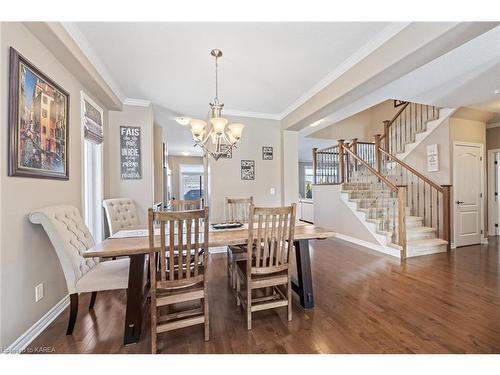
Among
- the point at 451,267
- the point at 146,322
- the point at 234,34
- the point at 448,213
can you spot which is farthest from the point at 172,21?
the point at 448,213

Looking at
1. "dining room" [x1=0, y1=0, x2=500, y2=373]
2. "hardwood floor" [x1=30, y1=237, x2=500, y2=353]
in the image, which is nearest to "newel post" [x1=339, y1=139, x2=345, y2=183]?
"dining room" [x1=0, y1=0, x2=500, y2=373]

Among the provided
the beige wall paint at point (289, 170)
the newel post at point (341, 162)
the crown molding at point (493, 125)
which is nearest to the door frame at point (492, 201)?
the crown molding at point (493, 125)

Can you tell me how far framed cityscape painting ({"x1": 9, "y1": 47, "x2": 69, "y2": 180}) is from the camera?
64.2 inches

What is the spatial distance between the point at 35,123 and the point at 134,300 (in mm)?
1670

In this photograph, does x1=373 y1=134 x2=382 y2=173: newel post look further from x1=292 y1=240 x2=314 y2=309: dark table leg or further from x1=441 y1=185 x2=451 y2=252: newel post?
x1=292 y1=240 x2=314 y2=309: dark table leg

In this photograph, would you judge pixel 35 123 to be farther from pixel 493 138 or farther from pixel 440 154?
pixel 493 138

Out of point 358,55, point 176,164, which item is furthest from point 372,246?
point 176,164

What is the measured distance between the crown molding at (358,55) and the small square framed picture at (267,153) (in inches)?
44.1

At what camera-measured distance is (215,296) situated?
2439mm

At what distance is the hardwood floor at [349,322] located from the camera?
5.33ft

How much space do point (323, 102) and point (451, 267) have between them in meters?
3.00

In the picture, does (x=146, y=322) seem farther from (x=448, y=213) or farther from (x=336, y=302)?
(x=448, y=213)

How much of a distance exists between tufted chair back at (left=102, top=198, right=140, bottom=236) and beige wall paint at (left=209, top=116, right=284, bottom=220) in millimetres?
1301

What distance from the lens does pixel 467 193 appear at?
4.41m
